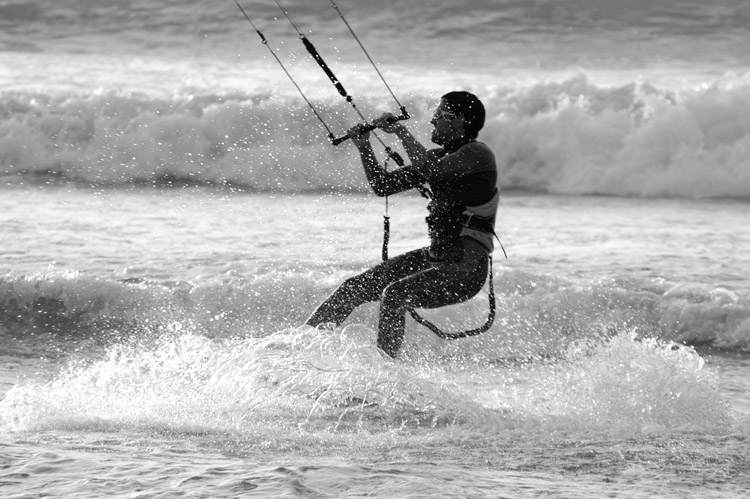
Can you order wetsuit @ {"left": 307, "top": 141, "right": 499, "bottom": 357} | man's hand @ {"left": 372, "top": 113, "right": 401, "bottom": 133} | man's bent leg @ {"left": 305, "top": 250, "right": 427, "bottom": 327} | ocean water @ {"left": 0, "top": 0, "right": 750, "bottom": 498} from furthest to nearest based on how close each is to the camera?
man's bent leg @ {"left": 305, "top": 250, "right": 427, "bottom": 327} < wetsuit @ {"left": 307, "top": 141, "right": 499, "bottom": 357} < man's hand @ {"left": 372, "top": 113, "right": 401, "bottom": 133} < ocean water @ {"left": 0, "top": 0, "right": 750, "bottom": 498}

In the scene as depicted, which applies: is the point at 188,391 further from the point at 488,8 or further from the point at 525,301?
the point at 488,8

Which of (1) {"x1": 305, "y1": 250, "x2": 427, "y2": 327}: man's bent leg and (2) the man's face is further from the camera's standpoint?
(1) {"x1": 305, "y1": 250, "x2": 427, "y2": 327}: man's bent leg

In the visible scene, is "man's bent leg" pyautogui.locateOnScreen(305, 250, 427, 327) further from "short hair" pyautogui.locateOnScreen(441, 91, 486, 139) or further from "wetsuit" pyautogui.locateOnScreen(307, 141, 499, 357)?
"short hair" pyautogui.locateOnScreen(441, 91, 486, 139)

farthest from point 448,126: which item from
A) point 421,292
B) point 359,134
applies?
point 421,292

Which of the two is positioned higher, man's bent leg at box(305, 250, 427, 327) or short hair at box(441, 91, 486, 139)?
short hair at box(441, 91, 486, 139)

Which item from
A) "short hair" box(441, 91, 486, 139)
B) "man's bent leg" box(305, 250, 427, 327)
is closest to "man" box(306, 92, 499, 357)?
"short hair" box(441, 91, 486, 139)

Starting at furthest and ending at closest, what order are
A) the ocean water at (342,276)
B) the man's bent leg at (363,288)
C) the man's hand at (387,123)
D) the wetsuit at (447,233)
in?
the man's bent leg at (363,288)
the wetsuit at (447,233)
the man's hand at (387,123)
the ocean water at (342,276)

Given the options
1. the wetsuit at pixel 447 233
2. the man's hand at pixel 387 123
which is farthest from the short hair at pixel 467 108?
the man's hand at pixel 387 123

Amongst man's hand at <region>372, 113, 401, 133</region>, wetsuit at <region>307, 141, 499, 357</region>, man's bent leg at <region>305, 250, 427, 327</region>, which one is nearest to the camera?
man's hand at <region>372, 113, 401, 133</region>

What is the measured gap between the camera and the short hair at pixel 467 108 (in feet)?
23.6

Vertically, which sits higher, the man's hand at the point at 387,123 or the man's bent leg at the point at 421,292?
the man's hand at the point at 387,123

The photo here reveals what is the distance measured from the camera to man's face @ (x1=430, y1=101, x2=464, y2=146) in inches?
283

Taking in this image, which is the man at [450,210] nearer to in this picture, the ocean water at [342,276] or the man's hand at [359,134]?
the man's hand at [359,134]

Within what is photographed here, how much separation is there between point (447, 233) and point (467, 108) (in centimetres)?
72
